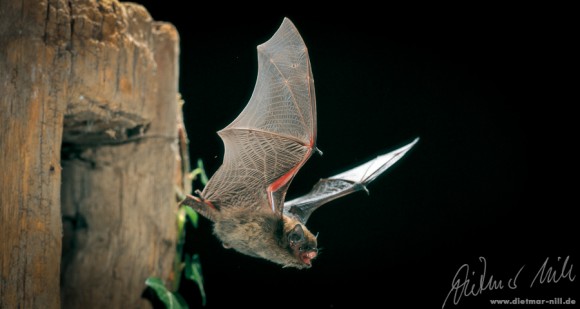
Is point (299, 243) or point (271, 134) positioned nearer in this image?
point (299, 243)

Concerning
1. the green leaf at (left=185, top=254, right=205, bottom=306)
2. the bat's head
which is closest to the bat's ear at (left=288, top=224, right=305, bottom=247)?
the bat's head

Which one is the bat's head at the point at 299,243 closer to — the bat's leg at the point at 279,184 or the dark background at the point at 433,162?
the bat's leg at the point at 279,184

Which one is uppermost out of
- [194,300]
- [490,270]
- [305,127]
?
[305,127]

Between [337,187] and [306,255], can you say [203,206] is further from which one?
[337,187]

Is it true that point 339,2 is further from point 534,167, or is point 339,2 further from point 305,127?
point 534,167

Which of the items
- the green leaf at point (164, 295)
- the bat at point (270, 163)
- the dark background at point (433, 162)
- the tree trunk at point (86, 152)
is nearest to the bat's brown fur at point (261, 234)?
the bat at point (270, 163)

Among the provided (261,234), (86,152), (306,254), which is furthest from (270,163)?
(86,152)

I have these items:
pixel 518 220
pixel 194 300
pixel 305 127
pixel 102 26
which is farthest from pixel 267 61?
pixel 518 220
